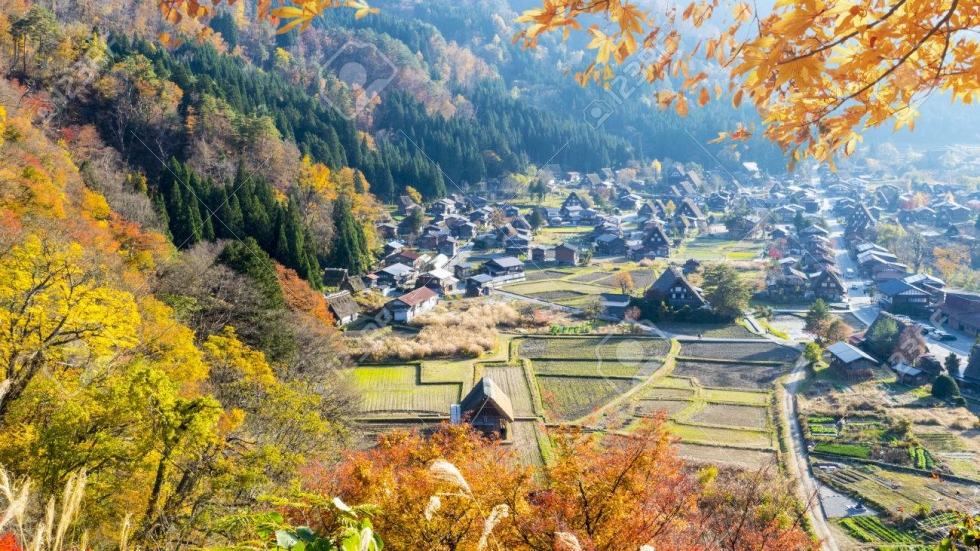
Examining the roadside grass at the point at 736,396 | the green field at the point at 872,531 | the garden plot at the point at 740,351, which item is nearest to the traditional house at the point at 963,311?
the garden plot at the point at 740,351

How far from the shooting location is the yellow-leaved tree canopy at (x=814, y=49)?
1.69 meters

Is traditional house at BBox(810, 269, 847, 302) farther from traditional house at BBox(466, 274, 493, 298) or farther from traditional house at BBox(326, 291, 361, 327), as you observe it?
traditional house at BBox(326, 291, 361, 327)

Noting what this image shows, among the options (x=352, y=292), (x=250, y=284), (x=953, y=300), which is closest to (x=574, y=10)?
(x=250, y=284)

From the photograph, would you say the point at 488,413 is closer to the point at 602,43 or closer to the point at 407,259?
the point at 602,43

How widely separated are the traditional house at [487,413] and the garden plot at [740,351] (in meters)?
9.33

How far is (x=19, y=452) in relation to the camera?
19.5 ft

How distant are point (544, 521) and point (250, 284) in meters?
12.0

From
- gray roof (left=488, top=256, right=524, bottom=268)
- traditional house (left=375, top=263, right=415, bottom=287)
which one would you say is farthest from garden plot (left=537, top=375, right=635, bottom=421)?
gray roof (left=488, top=256, right=524, bottom=268)

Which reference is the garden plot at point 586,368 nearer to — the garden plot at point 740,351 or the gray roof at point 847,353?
the garden plot at point 740,351

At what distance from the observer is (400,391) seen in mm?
16875

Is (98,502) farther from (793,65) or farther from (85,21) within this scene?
(85,21)

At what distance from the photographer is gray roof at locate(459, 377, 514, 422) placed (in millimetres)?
13867

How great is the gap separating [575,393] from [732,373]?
6.06m

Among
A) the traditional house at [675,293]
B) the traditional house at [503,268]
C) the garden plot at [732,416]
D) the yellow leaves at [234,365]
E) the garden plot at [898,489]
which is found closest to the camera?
the yellow leaves at [234,365]
